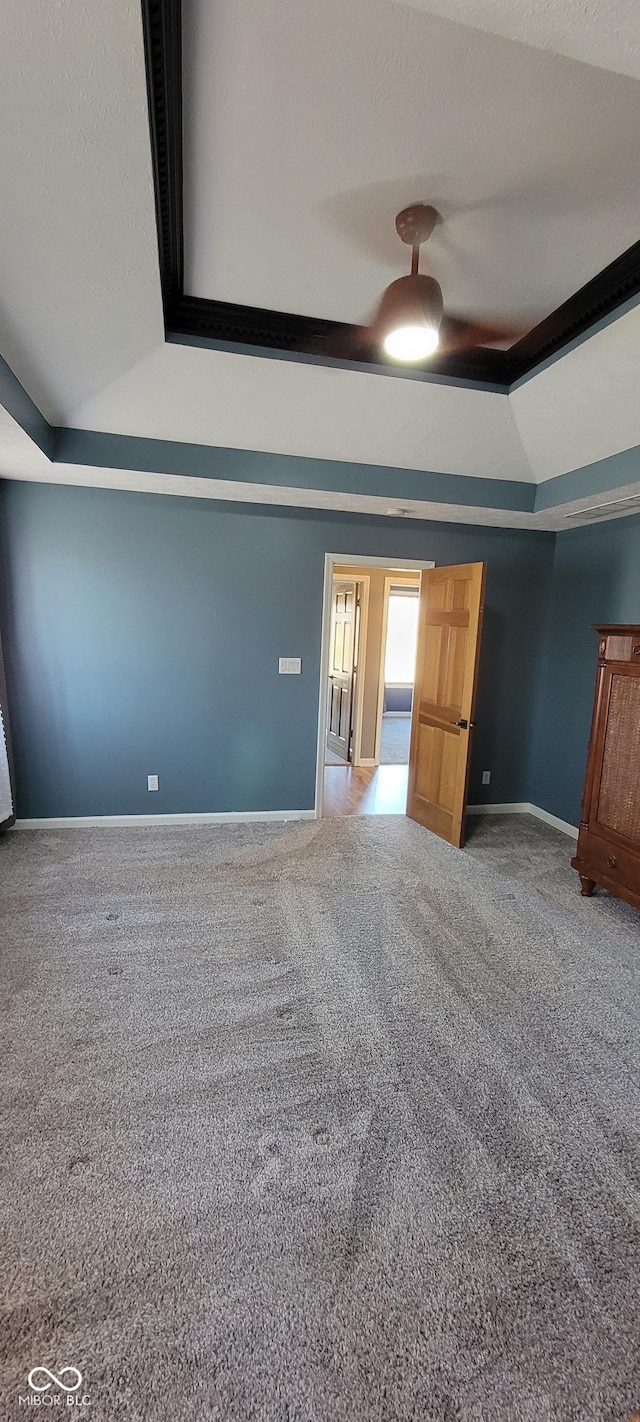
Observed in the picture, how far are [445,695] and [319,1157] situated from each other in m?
2.90

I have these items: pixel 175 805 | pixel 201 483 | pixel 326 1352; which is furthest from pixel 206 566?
pixel 326 1352

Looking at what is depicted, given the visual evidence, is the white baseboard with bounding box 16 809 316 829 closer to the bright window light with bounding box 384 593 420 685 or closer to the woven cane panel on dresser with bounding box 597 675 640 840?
the woven cane panel on dresser with bounding box 597 675 640 840

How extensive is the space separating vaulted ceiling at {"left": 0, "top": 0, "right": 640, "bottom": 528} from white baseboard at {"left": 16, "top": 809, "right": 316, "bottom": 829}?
8.18 ft

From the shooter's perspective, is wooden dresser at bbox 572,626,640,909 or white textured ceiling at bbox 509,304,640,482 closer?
white textured ceiling at bbox 509,304,640,482

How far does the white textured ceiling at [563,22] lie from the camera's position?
32.1 inches

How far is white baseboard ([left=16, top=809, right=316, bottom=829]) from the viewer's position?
3818mm

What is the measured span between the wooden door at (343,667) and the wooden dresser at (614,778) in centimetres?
296

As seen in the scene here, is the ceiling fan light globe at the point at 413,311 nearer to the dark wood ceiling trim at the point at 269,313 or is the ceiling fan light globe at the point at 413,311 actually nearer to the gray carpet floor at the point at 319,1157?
the dark wood ceiling trim at the point at 269,313

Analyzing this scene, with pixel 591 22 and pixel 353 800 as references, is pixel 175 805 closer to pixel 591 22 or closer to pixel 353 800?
pixel 353 800

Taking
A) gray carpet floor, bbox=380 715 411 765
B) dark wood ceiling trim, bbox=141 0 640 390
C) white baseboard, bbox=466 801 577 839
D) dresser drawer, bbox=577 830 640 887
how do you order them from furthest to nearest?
gray carpet floor, bbox=380 715 411 765 → white baseboard, bbox=466 801 577 839 → dresser drawer, bbox=577 830 640 887 → dark wood ceiling trim, bbox=141 0 640 390

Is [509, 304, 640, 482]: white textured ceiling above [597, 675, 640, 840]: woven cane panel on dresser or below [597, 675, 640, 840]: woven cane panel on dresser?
above

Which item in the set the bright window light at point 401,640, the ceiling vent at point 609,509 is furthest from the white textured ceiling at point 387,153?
the bright window light at point 401,640

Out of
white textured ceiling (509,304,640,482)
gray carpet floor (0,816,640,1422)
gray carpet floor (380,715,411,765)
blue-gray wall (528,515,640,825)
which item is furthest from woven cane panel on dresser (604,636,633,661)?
gray carpet floor (380,715,411,765)

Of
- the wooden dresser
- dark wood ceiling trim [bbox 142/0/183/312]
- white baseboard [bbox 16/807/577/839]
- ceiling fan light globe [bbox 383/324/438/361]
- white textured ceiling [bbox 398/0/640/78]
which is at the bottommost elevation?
white baseboard [bbox 16/807/577/839]
